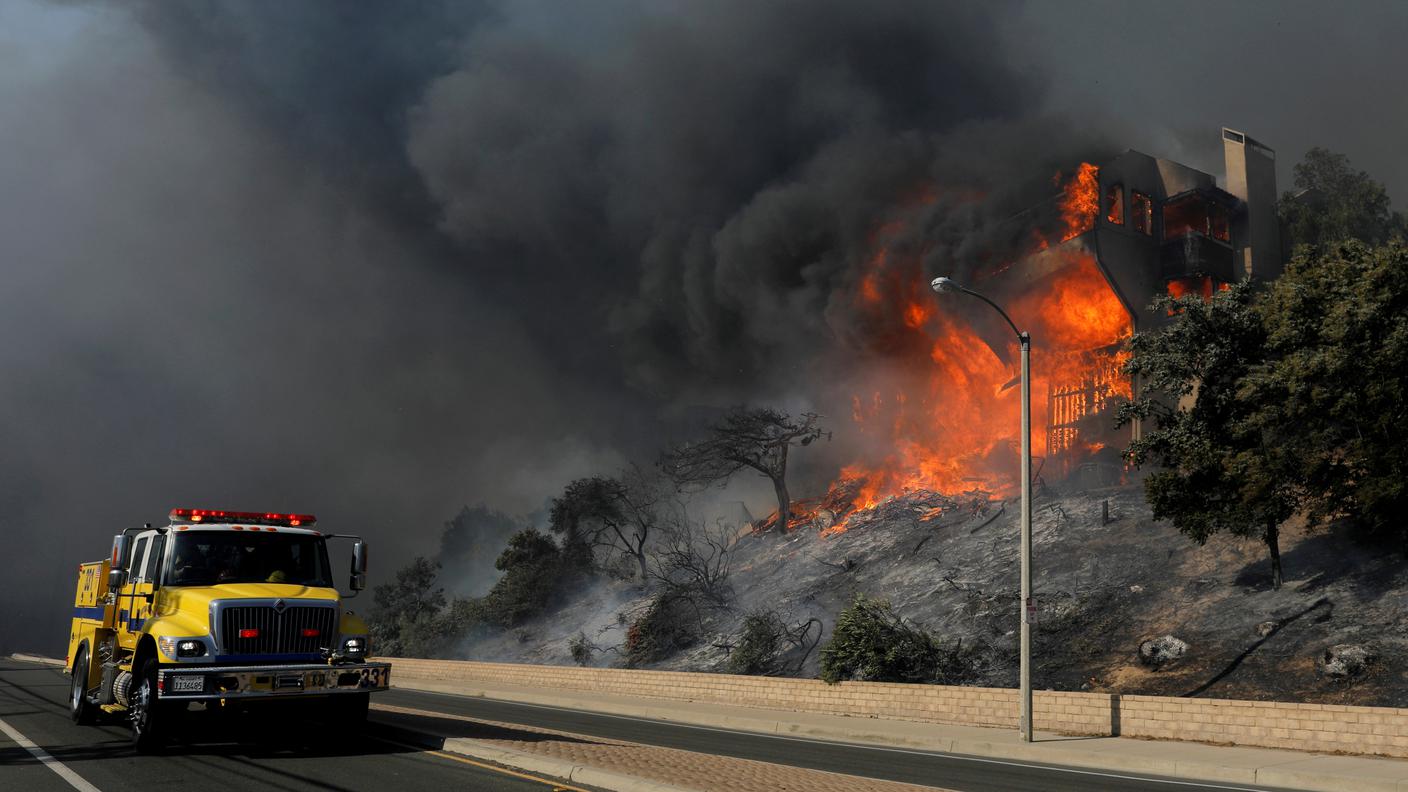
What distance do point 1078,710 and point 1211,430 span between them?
47.7 ft

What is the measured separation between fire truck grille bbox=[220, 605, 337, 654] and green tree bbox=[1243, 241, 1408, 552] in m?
25.3

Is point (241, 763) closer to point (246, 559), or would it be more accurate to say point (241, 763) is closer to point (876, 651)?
point (246, 559)

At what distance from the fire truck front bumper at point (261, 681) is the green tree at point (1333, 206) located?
178 feet

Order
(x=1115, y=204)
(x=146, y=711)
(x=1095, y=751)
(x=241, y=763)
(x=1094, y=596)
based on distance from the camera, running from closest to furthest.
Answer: (x=241, y=763) → (x=146, y=711) → (x=1095, y=751) → (x=1094, y=596) → (x=1115, y=204)

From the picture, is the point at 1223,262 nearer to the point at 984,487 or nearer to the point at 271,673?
the point at 984,487

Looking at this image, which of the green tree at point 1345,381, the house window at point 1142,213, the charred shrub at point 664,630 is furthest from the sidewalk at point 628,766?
the house window at point 1142,213

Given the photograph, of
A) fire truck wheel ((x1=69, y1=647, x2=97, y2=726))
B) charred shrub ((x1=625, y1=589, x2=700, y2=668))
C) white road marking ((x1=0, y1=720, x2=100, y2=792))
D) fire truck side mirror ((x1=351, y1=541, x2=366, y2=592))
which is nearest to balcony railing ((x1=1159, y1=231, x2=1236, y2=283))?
charred shrub ((x1=625, y1=589, x2=700, y2=668))

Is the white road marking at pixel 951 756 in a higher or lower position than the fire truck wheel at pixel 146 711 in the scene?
lower

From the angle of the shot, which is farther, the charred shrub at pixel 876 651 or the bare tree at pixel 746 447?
the bare tree at pixel 746 447

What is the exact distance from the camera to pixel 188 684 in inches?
447

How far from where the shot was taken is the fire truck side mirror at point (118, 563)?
13.5 metres

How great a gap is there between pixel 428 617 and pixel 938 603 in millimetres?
51653

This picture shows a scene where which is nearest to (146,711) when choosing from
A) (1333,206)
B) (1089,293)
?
(1089,293)

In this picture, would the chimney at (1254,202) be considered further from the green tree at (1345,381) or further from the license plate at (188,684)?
the license plate at (188,684)
